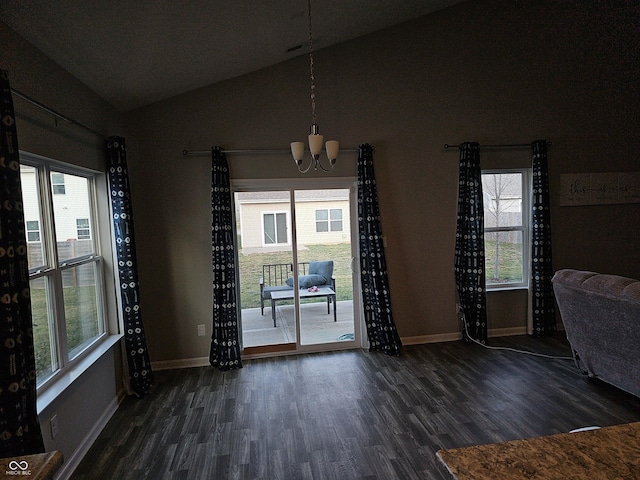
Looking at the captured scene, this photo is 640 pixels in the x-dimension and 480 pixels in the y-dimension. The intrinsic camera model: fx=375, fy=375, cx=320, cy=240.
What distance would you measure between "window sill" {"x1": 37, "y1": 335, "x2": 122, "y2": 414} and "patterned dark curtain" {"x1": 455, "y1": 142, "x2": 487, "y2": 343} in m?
3.73

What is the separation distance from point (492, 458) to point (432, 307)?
3.83 metres

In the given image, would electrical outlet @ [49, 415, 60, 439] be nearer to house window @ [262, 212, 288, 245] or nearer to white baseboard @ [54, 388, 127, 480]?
white baseboard @ [54, 388, 127, 480]

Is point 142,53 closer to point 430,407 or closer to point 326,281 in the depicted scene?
point 326,281

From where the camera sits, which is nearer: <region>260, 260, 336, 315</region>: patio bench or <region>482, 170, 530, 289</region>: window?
<region>260, 260, 336, 315</region>: patio bench

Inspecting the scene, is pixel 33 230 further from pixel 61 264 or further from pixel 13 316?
pixel 13 316

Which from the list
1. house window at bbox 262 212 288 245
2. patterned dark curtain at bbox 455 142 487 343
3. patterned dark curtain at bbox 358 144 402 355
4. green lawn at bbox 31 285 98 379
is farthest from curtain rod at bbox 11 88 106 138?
patterned dark curtain at bbox 455 142 487 343

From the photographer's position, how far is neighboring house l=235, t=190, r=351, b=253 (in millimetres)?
4188

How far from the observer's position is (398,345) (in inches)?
167

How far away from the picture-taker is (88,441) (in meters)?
2.68

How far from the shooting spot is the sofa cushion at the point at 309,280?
4.36 metres

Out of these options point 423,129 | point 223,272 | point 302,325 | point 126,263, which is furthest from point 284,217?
point 423,129

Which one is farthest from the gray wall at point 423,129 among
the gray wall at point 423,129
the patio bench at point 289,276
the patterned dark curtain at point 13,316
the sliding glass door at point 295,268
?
the patterned dark curtain at point 13,316

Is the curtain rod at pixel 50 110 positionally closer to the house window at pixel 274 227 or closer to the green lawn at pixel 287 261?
the house window at pixel 274 227

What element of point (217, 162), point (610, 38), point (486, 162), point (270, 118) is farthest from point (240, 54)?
point (610, 38)
